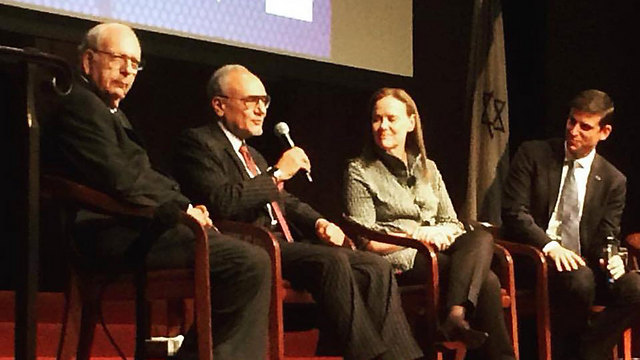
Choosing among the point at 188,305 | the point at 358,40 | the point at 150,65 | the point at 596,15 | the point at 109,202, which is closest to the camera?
the point at 109,202

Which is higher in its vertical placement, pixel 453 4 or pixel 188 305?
pixel 453 4

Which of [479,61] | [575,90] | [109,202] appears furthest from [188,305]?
[575,90]

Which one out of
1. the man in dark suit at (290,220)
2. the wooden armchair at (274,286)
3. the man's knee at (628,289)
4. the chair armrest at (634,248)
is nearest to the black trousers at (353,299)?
the man in dark suit at (290,220)

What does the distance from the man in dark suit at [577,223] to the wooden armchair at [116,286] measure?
69.1 inches

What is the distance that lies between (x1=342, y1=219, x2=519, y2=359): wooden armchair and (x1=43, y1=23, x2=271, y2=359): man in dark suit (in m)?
0.77

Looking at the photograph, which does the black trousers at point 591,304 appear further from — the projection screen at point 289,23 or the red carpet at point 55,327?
the red carpet at point 55,327

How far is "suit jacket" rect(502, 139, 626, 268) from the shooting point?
421cm

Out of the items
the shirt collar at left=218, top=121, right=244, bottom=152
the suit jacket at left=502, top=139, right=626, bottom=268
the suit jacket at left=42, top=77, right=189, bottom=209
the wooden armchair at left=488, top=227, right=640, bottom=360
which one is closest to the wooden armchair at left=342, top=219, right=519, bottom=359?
the wooden armchair at left=488, top=227, right=640, bottom=360

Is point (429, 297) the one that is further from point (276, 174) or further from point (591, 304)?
point (591, 304)

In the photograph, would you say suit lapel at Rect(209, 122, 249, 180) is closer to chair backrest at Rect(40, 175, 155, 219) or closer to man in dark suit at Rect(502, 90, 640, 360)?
chair backrest at Rect(40, 175, 155, 219)

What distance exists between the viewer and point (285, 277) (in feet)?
10.6

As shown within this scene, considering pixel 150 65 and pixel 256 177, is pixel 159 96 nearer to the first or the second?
pixel 150 65

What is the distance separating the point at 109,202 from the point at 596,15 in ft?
12.0

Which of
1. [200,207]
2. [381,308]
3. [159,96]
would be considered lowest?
[381,308]
